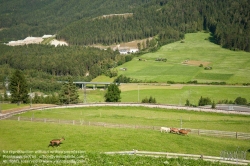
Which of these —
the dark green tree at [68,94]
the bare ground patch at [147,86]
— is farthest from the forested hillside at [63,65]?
the dark green tree at [68,94]

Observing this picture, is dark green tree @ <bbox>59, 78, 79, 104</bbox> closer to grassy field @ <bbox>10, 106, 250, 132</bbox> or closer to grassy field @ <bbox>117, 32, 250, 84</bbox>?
grassy field @ <bbox>10, 106, 250, 132</bbox>

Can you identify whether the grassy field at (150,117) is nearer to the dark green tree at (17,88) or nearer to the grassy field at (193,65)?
the dark green tree at (17,88)

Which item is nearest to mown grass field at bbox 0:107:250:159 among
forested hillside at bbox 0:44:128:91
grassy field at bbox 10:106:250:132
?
grassy field at bbox 10:106:250:132

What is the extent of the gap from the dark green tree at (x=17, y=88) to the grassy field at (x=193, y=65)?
64.8m

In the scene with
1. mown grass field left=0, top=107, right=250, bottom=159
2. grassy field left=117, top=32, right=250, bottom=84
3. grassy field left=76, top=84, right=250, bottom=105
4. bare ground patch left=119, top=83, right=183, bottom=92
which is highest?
grassy field left=117, top=32, right=250, bottom=84

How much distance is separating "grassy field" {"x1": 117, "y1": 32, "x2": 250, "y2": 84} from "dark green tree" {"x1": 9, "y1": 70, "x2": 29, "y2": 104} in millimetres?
64771

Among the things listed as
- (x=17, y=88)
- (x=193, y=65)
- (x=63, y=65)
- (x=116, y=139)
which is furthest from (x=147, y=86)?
(x=116, y=139)

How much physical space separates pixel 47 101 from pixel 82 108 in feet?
77.3

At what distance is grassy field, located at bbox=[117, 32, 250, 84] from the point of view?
134 metres

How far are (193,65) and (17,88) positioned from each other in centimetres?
10069

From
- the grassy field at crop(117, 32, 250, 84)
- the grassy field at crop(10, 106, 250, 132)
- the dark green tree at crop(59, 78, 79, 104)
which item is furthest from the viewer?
the grassy field at crop(117, 32, 250, 84)

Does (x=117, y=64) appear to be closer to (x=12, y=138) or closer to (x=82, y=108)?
(x=82, y=108)

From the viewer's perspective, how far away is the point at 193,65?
158250 mm

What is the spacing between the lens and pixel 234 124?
5959 centimetres
